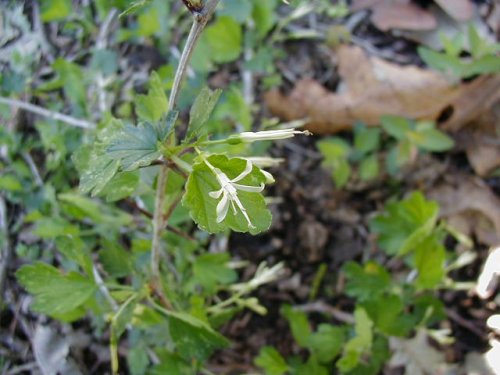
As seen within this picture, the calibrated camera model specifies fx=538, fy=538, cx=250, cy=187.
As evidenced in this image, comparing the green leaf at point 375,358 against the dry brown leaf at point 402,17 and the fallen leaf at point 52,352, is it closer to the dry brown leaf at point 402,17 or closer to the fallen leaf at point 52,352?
the fallen leaf at point 52,352

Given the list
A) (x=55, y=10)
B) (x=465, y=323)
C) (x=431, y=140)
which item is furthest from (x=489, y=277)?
(x=55, y=10)

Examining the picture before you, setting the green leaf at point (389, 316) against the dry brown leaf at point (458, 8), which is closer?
the green leaf at point (389, 316)

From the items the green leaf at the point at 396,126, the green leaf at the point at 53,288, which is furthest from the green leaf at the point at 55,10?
the green leaf at the point at 396,126

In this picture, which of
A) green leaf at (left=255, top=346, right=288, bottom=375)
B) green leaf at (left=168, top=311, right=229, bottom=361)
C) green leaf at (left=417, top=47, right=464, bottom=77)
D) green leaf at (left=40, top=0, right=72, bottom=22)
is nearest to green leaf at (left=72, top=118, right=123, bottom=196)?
green leaf at (left=168, top=311, right=229, bottom=361)

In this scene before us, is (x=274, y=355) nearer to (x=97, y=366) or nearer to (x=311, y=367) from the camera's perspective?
(x=311, y=367)

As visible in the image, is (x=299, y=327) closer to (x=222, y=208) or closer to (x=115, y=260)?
(x=115, y=260)
